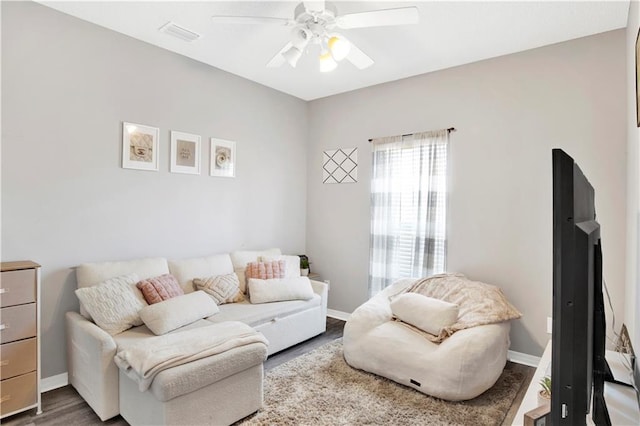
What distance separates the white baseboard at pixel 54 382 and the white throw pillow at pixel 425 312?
2609 mm

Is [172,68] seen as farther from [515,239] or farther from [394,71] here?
[515,239]

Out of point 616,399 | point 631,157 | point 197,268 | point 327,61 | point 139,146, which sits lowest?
point 616,399

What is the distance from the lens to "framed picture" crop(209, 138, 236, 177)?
3.62 m

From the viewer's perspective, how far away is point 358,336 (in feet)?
9.37

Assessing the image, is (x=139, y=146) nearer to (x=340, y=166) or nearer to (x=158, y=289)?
(x=158, y=289)

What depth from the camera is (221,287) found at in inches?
124

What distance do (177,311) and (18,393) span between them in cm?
100

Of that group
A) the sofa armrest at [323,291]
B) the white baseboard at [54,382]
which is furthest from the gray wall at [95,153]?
the sofa armrest at [323,291]

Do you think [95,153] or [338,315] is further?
[338,315]

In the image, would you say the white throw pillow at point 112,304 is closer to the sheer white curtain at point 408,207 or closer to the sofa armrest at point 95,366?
the sofa armrest at point 95,366

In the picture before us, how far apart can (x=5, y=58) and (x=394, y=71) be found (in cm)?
319

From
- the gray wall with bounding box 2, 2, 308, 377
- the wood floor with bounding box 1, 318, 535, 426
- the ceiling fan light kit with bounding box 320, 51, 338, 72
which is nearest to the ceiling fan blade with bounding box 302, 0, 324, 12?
the ceiling fan light kit with bounding box 320, 51, 338, 72

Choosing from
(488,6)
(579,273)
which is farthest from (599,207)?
(579,273)

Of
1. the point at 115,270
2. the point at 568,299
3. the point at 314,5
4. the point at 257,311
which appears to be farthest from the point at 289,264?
the point at 568,299
